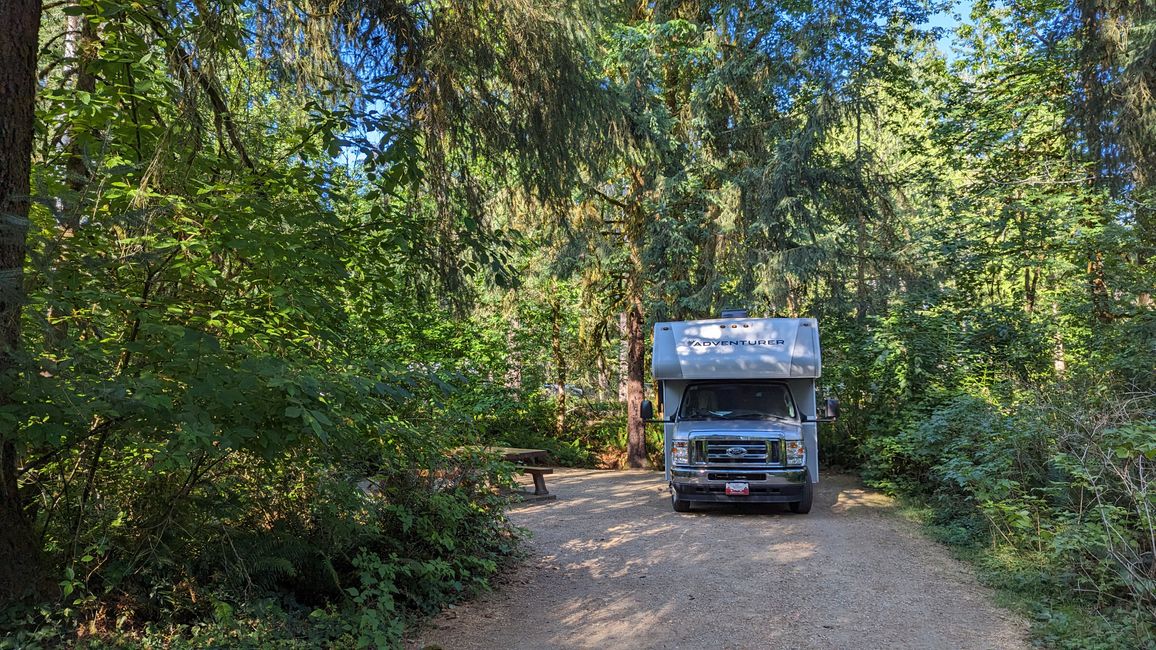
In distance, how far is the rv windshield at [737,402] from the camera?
39.8 feet

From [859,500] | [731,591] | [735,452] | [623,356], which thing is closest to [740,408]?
[735,452]

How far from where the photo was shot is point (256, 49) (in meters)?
6.67

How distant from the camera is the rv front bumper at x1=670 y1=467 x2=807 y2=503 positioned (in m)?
11.3

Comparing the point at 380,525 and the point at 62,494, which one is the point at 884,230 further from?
the point at 62,494

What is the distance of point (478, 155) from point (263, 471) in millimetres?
3331

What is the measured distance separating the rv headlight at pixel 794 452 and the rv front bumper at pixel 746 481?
108 mm

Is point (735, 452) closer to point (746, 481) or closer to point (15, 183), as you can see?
point (746, 481)

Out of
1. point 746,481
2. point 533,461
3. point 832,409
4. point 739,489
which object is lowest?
point 739,489

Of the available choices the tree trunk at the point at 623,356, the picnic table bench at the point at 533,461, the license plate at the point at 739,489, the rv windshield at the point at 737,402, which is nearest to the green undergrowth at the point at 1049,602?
the license plate at the point at 739,489

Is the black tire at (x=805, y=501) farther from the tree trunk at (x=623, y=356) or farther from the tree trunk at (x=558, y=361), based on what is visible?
the tree trunk at (x=558, y=361)

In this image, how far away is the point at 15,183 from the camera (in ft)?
13.3

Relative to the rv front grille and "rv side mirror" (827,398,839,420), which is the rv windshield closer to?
"rv side mirror" (827,398,839,420)

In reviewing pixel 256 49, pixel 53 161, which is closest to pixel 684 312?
pixel 256 49

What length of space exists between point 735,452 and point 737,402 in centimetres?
120
